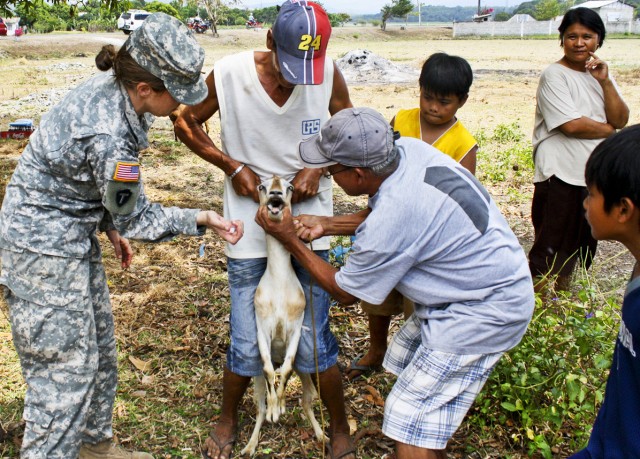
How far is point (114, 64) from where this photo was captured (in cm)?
271

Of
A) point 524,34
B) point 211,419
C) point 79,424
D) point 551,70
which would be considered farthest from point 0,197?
point 524,34

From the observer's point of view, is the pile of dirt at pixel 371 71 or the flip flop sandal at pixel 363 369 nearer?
the flip flop sandal at pixel 363 369

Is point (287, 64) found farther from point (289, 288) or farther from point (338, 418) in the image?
point (338, 418)

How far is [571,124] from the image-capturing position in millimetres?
4578

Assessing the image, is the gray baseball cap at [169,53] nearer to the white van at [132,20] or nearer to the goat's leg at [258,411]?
the goat's leg at [258,411]

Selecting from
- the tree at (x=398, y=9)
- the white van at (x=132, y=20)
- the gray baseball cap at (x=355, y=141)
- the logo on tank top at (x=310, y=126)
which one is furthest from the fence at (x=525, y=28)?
the gray baseball cap at (x=355, y=141)

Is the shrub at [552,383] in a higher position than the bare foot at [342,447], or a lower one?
higher

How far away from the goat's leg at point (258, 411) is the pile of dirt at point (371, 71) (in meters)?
15.6

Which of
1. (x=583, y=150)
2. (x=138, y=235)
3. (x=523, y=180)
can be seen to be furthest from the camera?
(x=523, y=180)

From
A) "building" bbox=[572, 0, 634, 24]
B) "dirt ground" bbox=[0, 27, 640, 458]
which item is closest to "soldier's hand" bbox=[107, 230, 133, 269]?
"dirt ground" bbox=[0, 27, 640, 458]

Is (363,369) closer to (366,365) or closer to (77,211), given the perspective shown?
(366,365)

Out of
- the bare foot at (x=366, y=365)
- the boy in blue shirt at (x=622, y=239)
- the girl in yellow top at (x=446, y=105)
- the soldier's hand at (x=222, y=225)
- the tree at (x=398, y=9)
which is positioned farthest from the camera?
the tree at (x=398, y=9)

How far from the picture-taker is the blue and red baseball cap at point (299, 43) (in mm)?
3014

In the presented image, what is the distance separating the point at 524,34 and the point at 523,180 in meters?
48.8
